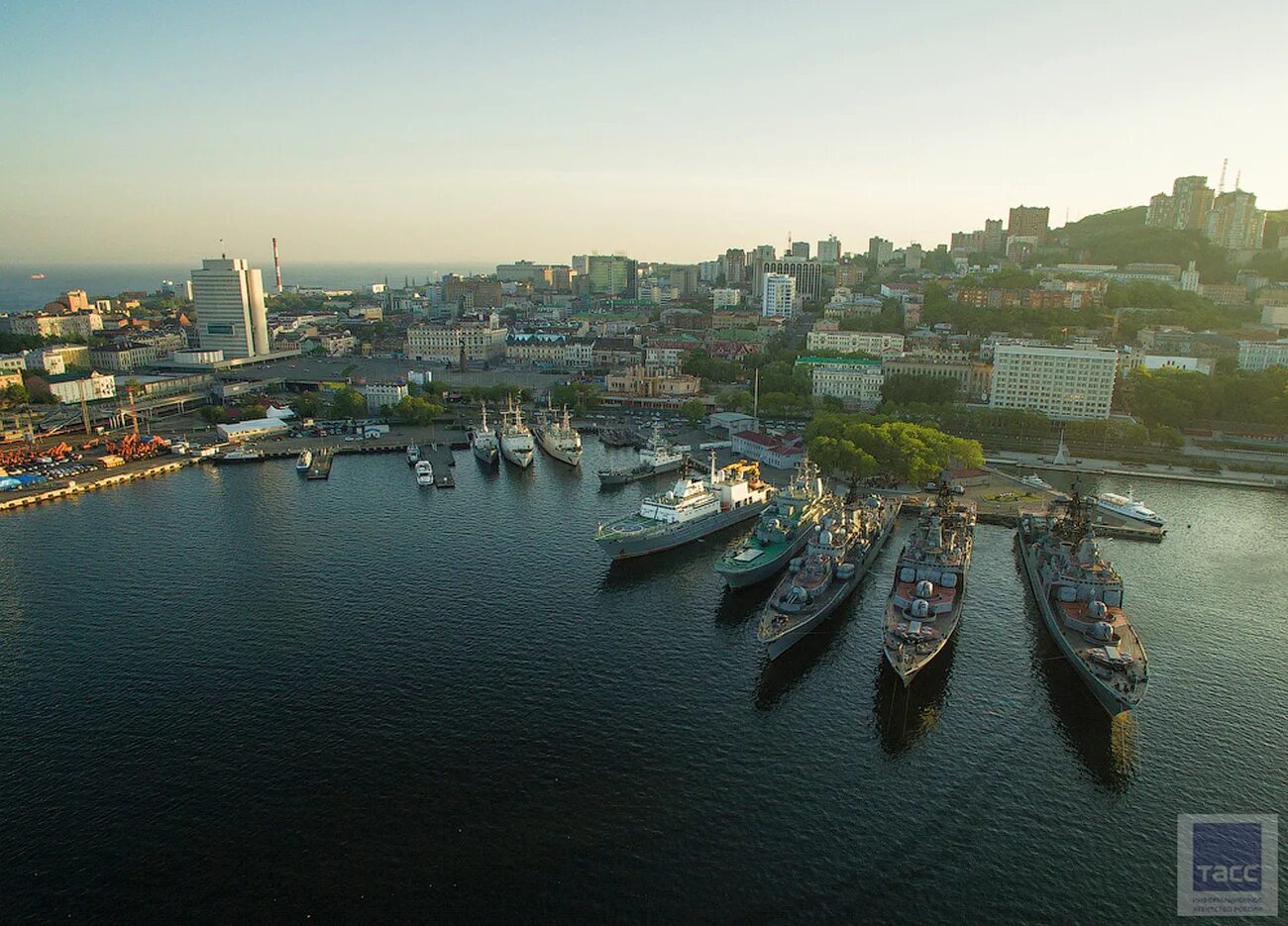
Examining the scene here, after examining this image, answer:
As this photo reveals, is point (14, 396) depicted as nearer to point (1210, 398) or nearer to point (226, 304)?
point (226, 304)

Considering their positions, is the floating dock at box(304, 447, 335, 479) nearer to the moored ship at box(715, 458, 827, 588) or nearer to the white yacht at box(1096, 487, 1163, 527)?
the moored ship at box(715, 458, 827, 588)

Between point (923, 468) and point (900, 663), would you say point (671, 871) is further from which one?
point (923, 468)

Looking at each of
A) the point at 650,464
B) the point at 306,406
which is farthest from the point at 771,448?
the point at 306,406

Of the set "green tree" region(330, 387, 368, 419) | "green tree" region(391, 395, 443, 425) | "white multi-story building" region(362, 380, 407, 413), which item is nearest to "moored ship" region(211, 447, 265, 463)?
"green tree" region(330, 387, 368, 419)

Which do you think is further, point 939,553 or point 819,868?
point 939,553

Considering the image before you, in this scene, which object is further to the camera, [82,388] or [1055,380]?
[82,388]

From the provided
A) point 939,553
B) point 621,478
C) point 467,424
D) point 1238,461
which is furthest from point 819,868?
point 467,424
